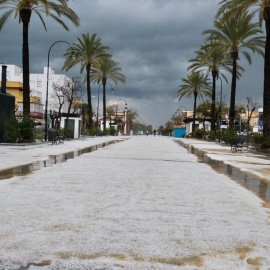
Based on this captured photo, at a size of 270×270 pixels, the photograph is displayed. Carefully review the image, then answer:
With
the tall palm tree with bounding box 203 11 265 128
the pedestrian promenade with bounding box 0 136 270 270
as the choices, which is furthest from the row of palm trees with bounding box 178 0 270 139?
the pedestrian promenade with bounding box 0 136 270 270

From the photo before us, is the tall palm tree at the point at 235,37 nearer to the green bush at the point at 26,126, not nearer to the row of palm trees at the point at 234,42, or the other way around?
the row of palm trees at the point at 234,42

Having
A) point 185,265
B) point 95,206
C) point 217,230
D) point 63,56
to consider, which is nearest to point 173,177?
point 95,206

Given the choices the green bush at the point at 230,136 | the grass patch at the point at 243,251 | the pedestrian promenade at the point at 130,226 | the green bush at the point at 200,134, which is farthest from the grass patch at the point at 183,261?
the green bush at the point at 200,134

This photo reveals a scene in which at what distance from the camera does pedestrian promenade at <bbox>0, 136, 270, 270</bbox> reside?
383cm

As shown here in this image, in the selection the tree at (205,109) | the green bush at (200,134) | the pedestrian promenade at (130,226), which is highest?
the tree at (205,109)

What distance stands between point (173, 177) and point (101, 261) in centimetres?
746

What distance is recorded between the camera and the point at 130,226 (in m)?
5.17

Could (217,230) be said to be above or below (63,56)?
below

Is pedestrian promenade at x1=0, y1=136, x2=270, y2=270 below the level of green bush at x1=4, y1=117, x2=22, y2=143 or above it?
below

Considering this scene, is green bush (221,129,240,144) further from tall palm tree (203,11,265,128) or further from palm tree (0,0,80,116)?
palm tree (0,0,80,116)

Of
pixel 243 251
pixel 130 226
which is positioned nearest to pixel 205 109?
pixel 130 226

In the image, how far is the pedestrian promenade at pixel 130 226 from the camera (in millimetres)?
3834

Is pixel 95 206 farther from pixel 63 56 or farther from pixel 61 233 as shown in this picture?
pixel 63 56

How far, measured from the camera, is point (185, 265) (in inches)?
147
